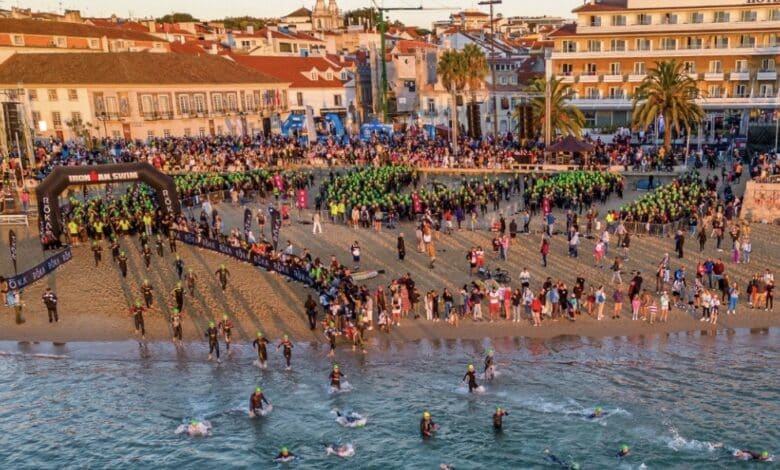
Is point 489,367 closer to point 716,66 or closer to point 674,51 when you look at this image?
point 674,51

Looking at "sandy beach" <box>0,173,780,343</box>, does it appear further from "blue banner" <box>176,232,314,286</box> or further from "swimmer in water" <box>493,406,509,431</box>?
"swimmer in water" <box>493,406,509,431</box>

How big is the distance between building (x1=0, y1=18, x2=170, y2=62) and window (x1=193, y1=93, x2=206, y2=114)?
1775 cm

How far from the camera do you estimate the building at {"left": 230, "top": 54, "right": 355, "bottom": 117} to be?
276 feet

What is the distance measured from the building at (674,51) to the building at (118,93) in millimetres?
32521

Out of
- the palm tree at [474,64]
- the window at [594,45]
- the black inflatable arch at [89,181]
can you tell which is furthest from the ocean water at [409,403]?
the window at [594,45]

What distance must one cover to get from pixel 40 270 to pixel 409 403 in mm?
18409

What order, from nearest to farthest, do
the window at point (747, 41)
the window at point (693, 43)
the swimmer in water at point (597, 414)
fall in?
the swimmer in water at point (597, 414) < the window at point (747, 41) < the window at point (693, 43)

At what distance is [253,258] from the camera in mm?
30594

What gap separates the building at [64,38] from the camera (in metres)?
75.2

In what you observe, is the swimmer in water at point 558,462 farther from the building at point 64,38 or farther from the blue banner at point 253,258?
the building at point 64,38

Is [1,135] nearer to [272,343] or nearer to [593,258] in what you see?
[272,343]

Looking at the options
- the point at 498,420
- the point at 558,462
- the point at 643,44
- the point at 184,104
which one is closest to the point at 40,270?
the point at 498,420

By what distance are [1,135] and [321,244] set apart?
30514 millimetres

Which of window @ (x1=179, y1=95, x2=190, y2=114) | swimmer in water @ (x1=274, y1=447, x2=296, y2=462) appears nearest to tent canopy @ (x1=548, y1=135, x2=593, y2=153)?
swimmer in water @ (x1=274, y1=447, x2=296, y2=462)
